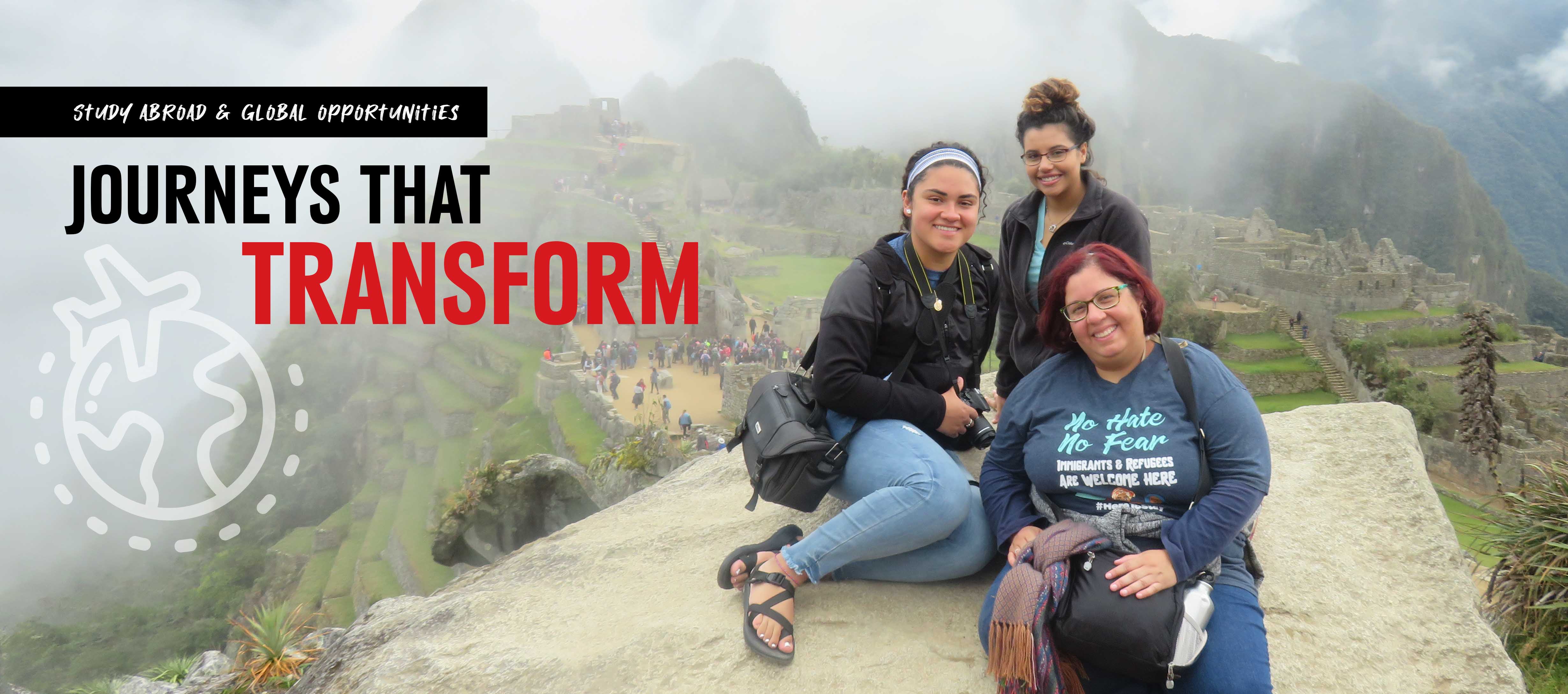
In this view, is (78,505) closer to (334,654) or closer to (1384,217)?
(334,654)

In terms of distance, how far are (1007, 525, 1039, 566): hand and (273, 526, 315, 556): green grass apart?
1055 inches

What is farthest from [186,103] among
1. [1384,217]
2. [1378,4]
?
[1378,4]

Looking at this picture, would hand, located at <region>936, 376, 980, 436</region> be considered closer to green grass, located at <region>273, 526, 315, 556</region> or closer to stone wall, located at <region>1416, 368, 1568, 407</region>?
green grass, located at <region>273, 526, 315, 556</region>

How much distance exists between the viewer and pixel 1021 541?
2508 mm

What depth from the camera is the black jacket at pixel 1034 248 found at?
293cm

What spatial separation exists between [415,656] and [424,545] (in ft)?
57.3

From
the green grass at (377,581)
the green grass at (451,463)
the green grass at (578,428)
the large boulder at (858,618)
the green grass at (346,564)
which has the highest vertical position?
the large boulder at (858,618)

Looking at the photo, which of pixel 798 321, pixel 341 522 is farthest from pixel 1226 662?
pixel 341 522

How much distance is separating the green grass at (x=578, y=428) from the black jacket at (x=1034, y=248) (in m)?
13.8

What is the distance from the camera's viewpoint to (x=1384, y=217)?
64.1m

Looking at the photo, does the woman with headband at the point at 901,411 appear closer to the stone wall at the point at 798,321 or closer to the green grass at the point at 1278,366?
the stone wall at the point at 798,321

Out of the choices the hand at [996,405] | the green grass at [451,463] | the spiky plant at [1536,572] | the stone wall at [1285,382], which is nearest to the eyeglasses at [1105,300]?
the hand at [996,405]

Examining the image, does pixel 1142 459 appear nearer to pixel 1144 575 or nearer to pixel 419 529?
pixel 1144 575

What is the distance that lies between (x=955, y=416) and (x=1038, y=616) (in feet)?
2.86
